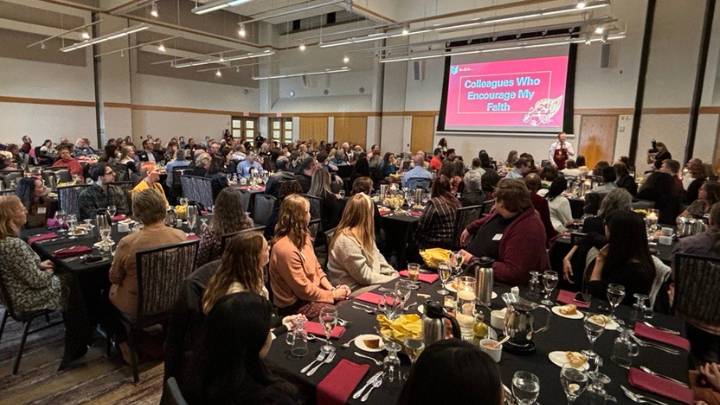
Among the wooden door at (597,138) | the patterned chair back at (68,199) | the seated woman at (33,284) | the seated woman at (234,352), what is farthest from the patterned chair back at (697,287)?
the wooden door at (597,138)

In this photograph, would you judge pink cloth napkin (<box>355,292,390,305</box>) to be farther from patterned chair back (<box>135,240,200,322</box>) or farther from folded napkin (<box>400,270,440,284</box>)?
patterned chair back (<box>135,240,200,322</box>)

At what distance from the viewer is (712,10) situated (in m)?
9.64

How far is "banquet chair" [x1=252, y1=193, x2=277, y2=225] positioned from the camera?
6040 millimetres

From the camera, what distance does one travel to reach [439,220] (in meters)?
4.46

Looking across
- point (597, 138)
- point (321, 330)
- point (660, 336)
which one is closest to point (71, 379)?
point (321, 330)

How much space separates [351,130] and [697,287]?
15325 mm

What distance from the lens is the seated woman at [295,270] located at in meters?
2.63

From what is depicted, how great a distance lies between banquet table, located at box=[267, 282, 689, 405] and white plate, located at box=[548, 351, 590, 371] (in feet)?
0.06

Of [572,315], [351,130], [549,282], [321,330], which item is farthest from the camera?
[351,130]

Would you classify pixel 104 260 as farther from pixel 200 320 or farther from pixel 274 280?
pixel 200 320

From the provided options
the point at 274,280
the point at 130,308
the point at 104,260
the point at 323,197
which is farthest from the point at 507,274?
the point at 323,197

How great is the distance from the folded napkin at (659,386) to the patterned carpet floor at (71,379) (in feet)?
9.03

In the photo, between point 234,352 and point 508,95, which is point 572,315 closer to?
point 234,352

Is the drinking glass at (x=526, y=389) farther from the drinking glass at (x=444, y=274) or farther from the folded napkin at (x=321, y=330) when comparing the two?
the drinking glass at (x=444, y=274)
